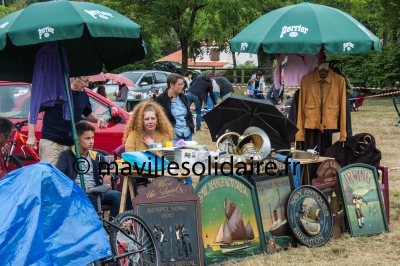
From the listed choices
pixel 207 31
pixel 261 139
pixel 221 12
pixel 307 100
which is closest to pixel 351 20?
pixel 307 100

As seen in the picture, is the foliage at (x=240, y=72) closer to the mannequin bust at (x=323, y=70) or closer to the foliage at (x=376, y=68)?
the foliage at (x=376, y=68)

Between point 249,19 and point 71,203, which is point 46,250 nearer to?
point 71,203

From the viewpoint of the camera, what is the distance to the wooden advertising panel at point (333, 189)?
7.04 meters

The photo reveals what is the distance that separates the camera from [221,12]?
85.1 feet

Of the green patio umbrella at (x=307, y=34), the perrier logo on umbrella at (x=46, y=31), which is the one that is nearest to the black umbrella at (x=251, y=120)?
the green patio umbrella at (x=307, y=34)

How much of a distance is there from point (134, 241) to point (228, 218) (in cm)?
127

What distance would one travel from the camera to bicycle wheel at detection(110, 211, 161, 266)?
199 inches

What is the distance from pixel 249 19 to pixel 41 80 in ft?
69.8

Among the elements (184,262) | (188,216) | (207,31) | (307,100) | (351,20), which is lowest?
(184,262)

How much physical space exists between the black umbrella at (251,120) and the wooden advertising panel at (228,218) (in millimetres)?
1120

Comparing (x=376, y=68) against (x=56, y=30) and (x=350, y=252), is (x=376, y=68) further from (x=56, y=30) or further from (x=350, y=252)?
(x=56, y=30)

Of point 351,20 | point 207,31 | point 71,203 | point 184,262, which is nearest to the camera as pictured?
point 71,203

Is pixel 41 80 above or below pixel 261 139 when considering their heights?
above

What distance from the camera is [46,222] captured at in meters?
4.11
